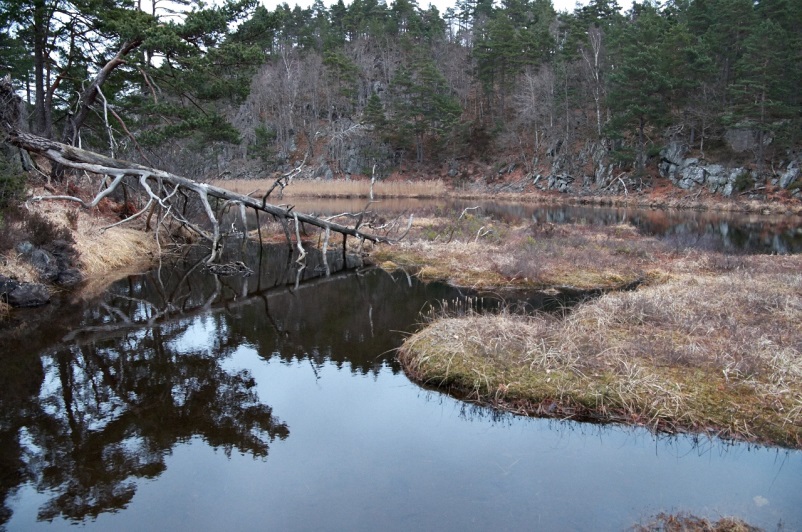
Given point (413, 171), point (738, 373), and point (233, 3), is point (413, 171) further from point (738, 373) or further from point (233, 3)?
point (738, 373)

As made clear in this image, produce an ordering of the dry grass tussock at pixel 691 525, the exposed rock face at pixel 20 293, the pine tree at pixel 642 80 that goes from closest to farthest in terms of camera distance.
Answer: the dry grass tussock at pixel 691 525
the exposed rock face at pixel 20 293
the pine tree at pixel 642 80

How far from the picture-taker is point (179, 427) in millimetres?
6648

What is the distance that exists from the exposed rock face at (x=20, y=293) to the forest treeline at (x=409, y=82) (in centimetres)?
705

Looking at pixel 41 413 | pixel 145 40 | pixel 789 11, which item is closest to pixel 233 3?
pixel 145 40

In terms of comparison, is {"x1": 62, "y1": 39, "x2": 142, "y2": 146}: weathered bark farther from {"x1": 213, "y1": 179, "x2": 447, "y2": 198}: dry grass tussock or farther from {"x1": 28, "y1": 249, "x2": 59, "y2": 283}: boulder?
{"x1": 213, "y1": 179, "x2": 447, "y2": 198}: dry grass tussock

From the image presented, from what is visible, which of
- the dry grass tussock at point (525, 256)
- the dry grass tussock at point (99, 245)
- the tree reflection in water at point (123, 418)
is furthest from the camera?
the dry grass tussock at point (99, 245)

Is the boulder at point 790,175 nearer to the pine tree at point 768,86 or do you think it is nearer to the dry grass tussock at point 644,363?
the pine tree at point 768,86

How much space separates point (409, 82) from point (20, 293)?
47798 mm

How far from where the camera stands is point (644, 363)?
7375 millimetres

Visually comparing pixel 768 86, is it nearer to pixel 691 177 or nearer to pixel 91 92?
pixel 691 177

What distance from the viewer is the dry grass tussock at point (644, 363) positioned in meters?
6.42

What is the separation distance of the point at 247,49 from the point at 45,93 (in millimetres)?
8789

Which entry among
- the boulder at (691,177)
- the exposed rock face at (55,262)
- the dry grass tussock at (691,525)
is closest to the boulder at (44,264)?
the exposed rock face at (55,262)

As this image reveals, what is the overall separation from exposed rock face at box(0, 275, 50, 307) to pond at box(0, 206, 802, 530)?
223 cm
